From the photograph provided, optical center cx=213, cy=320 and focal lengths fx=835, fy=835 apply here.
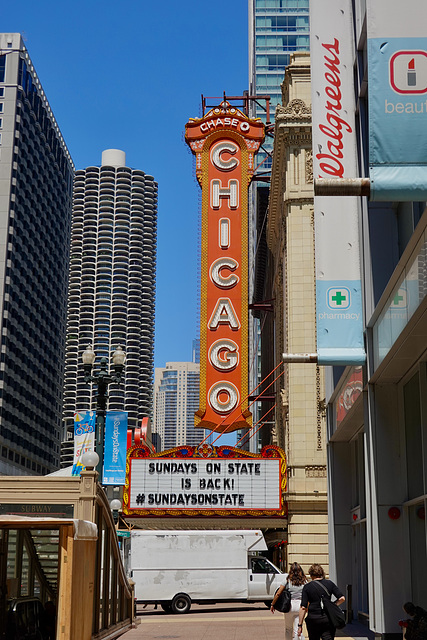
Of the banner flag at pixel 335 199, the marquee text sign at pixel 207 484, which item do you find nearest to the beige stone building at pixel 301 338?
the marquee text sign at pixel 207 484

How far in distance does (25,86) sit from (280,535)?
108m

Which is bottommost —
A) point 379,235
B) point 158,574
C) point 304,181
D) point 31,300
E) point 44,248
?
point 158,574

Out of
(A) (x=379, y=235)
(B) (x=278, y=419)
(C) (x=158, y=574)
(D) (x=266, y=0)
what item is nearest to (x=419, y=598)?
(A) (x=379, y=235)

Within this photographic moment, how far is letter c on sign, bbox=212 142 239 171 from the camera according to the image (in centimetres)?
4628

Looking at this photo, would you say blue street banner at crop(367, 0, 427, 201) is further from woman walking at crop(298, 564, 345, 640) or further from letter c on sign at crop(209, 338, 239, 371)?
letter c on sign at crop(209, 338, 239, 371)

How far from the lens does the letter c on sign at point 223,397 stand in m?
42.0

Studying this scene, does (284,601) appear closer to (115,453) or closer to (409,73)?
(409,73)

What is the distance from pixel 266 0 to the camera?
122 metres

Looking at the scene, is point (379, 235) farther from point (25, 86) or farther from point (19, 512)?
point (25, 86)

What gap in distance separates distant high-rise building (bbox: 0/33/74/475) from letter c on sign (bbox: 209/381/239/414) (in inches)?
3086

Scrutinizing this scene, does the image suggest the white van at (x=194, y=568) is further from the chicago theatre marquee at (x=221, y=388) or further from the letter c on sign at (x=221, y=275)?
the letter c on sign at (x=221, y=275)

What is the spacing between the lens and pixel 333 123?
17109 millimetres

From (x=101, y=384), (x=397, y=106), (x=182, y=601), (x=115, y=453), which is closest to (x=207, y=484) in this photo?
(x=115, y=453)

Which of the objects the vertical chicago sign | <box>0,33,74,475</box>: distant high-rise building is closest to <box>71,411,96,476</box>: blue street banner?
the vertical chicago sign
